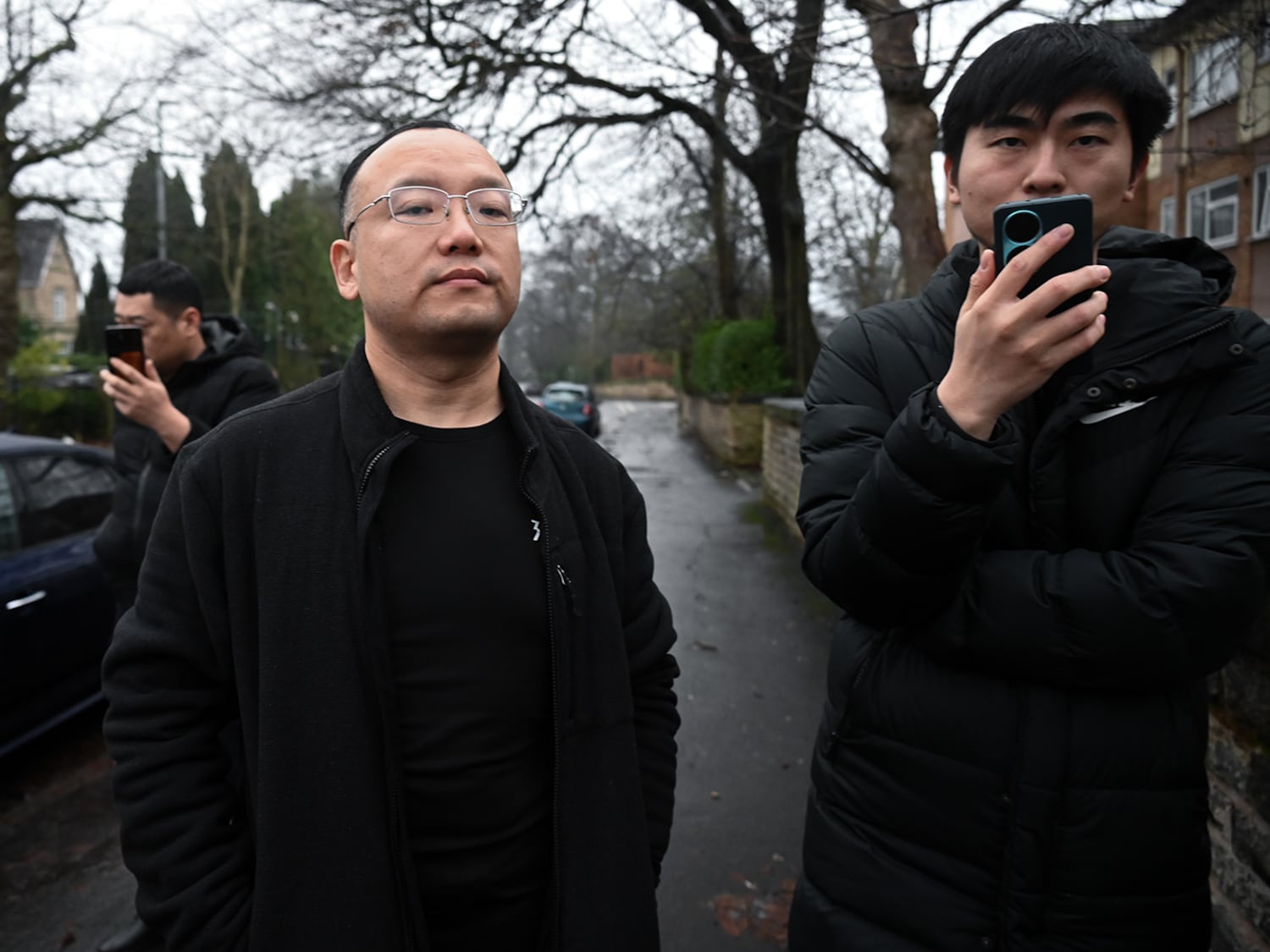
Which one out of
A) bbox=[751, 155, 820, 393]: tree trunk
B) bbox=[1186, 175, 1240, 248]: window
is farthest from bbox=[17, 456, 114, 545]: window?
bbox=[1186, 175, 1240, 248]: window

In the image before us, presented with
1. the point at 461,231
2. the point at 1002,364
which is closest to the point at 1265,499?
the point at 1002,364

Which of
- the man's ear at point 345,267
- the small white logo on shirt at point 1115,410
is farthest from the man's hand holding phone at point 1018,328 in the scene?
the man's ear at point 345,267

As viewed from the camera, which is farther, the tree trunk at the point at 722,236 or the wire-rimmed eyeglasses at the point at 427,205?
the tree trunk at the point at 722,236

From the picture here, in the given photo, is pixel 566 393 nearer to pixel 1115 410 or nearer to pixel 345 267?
pixel 345 267

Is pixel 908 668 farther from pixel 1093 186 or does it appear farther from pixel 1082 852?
pixel 1093 186

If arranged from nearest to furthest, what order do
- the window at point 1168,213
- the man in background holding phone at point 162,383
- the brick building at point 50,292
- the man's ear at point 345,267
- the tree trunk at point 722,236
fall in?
the man's ear at point 345,267 → the man in background holding phone at point 162,383 → the tree trunk at point 722,236 → the window at point 1168,213 → the brick building at point 50,292

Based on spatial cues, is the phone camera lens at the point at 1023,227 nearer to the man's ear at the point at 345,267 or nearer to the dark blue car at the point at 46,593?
the man's ear at the point at 345,267

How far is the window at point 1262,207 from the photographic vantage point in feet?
61.6

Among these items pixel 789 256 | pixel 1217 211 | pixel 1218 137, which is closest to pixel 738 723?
pixel 1218 137

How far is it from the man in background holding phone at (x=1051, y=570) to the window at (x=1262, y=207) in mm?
20640

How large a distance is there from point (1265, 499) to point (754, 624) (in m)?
5.72

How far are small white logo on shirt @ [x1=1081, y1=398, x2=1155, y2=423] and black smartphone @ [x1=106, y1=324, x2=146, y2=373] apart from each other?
287cm

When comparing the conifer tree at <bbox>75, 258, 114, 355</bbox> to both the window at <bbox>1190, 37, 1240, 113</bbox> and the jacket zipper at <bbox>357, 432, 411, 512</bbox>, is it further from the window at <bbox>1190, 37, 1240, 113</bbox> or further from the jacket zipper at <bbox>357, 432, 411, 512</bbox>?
the jacket zipper at <bbox>357, 432, 411, 512</bbox>

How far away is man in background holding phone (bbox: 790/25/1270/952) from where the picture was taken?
1464 mm
